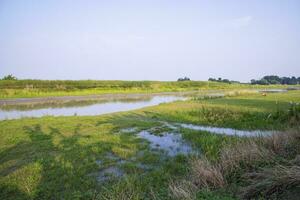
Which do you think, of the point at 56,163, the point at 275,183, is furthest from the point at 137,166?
the point at 275,183

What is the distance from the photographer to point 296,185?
4789mm

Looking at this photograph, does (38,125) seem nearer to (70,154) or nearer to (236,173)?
(70,154)

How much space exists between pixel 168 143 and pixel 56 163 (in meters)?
4.98

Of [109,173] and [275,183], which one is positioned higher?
[275,183]

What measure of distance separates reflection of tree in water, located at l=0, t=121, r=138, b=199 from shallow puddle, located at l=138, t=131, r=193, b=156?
1.69 metres

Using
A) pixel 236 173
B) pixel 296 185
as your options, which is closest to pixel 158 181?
pixel 236 173

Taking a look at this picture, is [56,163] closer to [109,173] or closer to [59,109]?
[109,173]

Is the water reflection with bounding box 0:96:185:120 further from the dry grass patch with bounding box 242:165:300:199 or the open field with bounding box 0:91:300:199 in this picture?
the dry grass patch with bounding box 242:165:300:199

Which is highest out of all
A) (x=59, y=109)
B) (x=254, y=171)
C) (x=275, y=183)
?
(x=275, y=183)

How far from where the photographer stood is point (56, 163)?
8.38 metres

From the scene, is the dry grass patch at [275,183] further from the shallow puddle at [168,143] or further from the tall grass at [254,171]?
the shallow puddle at [168,143]

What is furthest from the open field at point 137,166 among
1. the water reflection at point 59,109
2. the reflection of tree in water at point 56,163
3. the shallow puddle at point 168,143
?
the water reflection at point 59,109

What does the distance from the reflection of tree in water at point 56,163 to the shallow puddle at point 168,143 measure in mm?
1685

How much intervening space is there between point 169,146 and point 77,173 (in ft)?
14.5
